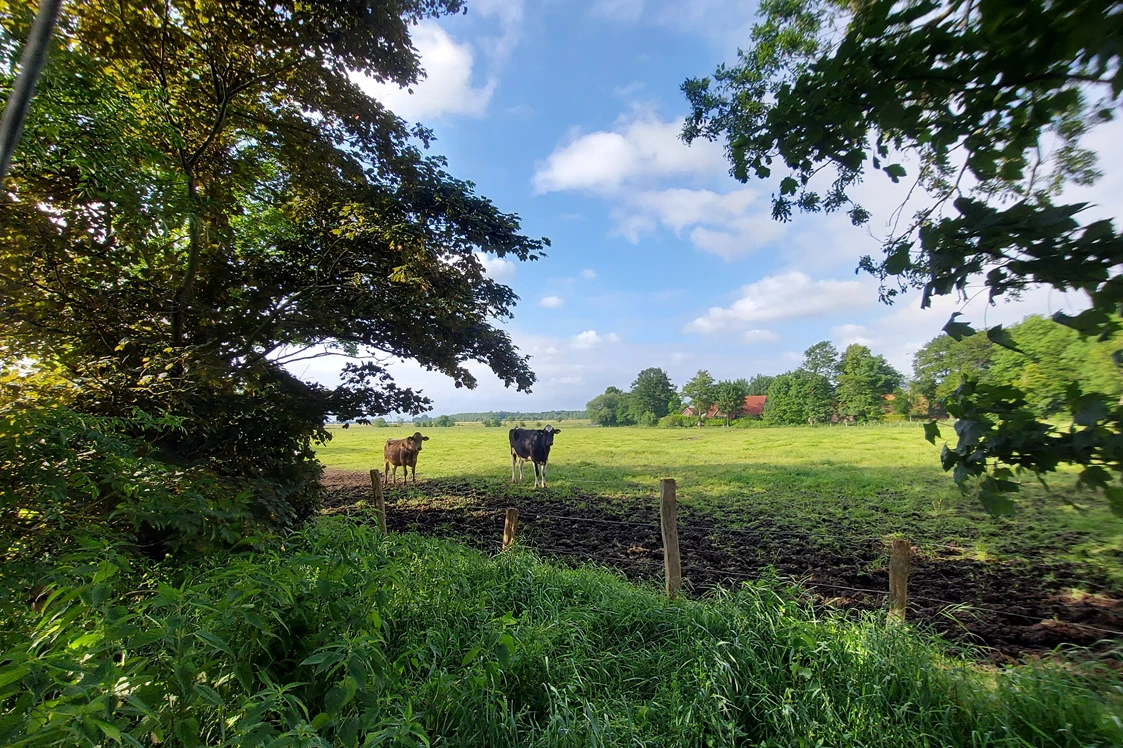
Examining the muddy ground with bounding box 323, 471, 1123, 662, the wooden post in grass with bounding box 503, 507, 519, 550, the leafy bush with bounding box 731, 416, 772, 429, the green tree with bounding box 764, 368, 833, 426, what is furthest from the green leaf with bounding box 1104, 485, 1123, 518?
the green tree with bounding box 764, 368, 833, 426

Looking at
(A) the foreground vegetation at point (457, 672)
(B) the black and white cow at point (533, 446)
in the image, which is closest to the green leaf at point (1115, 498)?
(A) the foreground vegetation at point (457, 672)

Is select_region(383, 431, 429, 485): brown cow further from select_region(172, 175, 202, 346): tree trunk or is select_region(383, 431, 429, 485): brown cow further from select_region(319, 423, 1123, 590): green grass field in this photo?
select_region(172, 175, 202, 346): tree trunk

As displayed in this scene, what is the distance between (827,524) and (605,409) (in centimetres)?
1609

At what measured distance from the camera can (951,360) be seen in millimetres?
2023

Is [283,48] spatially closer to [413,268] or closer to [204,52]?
[204,52]

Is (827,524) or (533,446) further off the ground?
(533,446)

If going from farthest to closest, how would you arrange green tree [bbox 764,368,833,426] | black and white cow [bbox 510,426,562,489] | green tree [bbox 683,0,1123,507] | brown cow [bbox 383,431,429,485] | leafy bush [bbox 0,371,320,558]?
green tree [bbox 764,368,833,426], brown cow [bbox 383,431,429,485], black and white cow [bbox 510,426,562,489], leafy bush [bbox 0,371,320,558], green tree [bbox 683,0,1123,507]

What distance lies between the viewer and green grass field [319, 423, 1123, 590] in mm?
4629

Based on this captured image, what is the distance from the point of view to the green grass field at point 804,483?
4629 mm

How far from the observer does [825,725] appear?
1980 millimetres

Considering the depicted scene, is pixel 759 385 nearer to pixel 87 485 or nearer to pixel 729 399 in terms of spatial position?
pixel 729 399

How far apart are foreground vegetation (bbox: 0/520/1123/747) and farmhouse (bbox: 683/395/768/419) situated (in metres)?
21.8

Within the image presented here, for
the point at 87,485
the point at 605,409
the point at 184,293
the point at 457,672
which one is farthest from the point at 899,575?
the point at 605,409

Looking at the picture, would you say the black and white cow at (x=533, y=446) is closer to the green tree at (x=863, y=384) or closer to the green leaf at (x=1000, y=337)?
the green leaf at (x=1000, y=337)
